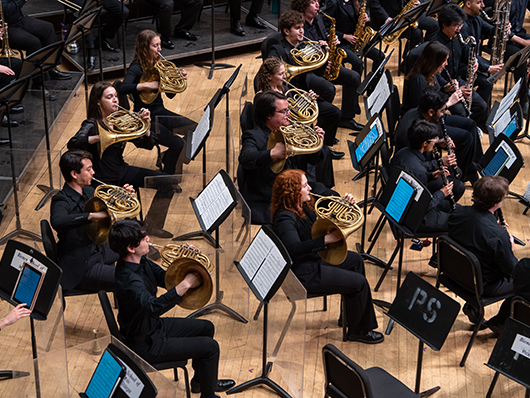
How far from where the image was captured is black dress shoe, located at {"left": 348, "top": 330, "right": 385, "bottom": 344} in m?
4.41

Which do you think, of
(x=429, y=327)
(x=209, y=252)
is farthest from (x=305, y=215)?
(x=429, y=327)

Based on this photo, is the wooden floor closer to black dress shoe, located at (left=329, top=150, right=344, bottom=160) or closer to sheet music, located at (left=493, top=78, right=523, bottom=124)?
sheet music, located at (left=493, top=78, right=523, bottom=124)

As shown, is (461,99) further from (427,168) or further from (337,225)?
(337,225)

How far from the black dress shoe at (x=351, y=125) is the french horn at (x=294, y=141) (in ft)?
7.23

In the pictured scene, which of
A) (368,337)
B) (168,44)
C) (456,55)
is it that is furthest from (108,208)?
(168,44)

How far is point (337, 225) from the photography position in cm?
386

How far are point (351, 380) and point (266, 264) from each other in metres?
0.77

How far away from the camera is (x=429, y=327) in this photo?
3.40 meters

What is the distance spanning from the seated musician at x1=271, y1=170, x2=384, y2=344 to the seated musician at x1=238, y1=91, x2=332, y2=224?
549mm

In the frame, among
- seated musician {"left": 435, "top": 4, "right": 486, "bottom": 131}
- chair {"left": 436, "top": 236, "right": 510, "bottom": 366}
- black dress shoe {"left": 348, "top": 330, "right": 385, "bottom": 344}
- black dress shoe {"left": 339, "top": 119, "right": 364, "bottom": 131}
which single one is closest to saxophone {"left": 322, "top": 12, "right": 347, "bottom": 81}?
black dress shoe {"left": 339, "top": 119, "right": 364, "bottom": 131}

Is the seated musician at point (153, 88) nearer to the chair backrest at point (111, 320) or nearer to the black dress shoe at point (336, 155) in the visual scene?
the black dress shoe at point (336, 155)

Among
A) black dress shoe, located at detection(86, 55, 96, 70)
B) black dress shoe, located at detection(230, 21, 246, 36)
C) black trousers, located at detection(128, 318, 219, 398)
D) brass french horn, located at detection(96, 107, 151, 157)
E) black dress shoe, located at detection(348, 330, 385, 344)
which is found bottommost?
black dress shoe, located at detection(86, 55, 96, 70)

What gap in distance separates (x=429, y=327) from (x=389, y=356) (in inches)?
39.3

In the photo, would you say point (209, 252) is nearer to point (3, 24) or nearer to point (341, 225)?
A: point (341, 225)
